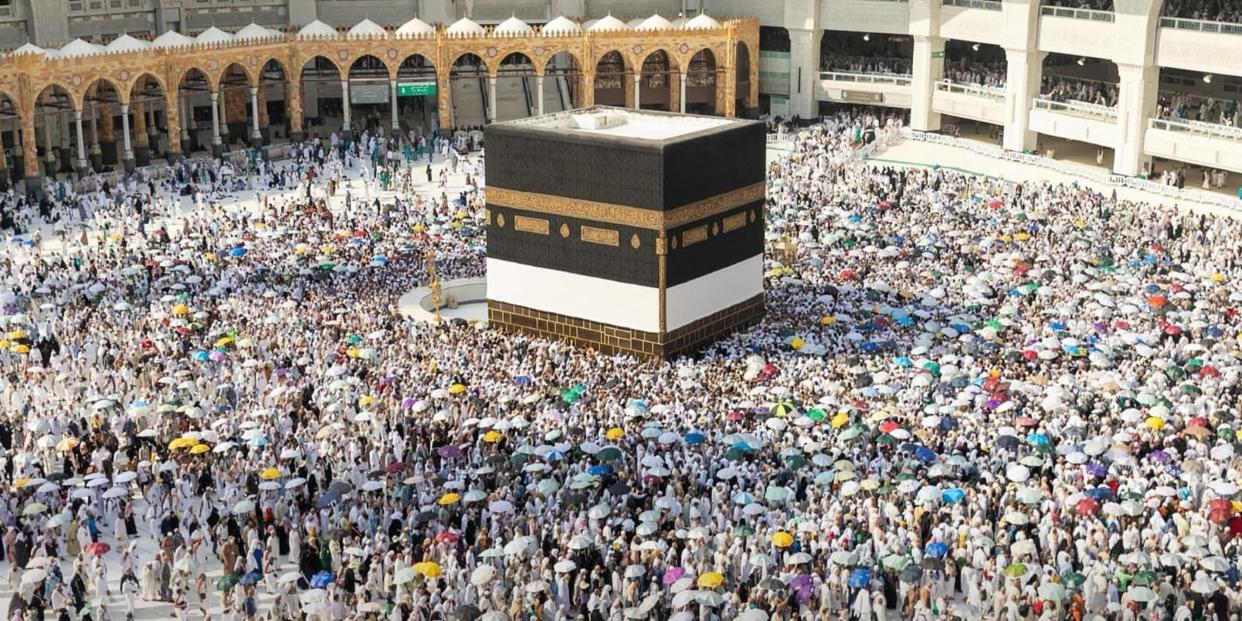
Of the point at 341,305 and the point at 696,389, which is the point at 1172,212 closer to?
the point at 696,389

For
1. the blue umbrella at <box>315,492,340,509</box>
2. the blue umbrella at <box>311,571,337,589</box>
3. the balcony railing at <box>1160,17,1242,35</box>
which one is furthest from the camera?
the balcony railing at <box>1160,17,1242,35</box>

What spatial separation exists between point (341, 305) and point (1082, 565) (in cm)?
2185

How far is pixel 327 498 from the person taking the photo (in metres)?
27.2

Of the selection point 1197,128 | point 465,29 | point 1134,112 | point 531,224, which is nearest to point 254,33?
point 465,29

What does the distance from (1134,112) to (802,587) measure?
39644 millimetres

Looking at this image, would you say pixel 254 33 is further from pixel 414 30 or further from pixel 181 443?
pixel 181 443

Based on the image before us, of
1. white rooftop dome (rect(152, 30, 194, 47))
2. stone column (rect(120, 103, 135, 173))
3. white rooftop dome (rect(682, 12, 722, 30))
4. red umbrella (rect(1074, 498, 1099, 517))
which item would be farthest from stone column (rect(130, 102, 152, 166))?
red umbrella (rect(1074, 498, 1099, 517))

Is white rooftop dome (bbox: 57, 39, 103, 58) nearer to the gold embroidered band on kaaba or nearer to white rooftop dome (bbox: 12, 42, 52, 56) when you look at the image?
white rooftop dome (bbox: 12, 42, 52, 56)

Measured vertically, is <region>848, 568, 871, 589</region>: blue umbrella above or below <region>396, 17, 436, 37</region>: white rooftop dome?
below

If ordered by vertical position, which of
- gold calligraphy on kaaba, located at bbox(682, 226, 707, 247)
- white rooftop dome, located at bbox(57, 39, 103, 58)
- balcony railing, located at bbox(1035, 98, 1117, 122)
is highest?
white rooftop dome, located at bbox(57, 39, 103, 58)

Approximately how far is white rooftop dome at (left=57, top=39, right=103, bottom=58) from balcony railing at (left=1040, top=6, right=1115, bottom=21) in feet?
122

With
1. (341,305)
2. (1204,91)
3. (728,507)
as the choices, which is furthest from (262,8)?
(728,507)

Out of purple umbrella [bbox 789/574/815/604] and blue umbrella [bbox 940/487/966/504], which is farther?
blue umbrella [bbox 940/487/966/504]

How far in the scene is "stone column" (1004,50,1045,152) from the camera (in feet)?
205
